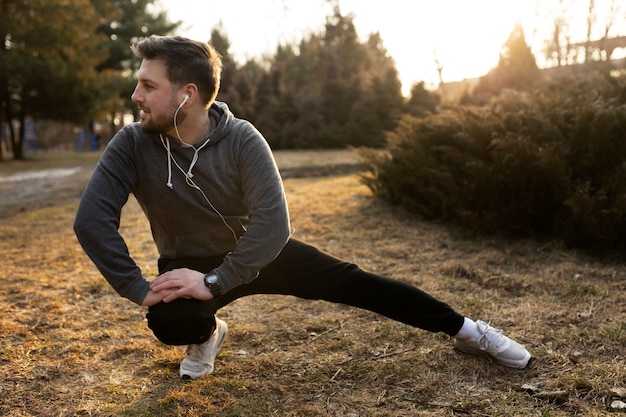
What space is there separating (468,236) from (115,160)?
3574 mm

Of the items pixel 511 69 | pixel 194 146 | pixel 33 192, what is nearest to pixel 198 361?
pixel 194 146

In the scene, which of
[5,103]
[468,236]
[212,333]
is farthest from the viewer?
[5,103]

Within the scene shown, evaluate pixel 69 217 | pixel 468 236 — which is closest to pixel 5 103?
pixel 69 217

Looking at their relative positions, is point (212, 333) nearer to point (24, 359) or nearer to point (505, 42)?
point (24, 359)

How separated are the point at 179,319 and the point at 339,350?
97 cm

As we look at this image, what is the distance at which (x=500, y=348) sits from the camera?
94.9 inches

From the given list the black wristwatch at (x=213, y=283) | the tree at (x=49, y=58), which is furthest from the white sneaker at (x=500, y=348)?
the tree at (x=49, y=58)

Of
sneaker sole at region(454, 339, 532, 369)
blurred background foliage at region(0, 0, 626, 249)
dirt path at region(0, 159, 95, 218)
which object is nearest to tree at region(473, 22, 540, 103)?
blurred background foliage at region(0, 0, 626, 249)

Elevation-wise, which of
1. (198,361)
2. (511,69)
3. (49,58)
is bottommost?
(198,361)

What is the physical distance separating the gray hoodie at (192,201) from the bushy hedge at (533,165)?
2.94m

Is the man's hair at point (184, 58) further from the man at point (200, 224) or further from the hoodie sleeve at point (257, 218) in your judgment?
the hoodie sleeve at point (257, 218)

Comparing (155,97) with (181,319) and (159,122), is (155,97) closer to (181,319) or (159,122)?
(159,122)

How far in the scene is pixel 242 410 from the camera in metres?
2.16

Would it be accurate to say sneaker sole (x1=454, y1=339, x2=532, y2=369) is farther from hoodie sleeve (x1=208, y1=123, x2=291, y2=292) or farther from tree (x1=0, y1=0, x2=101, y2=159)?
tree (x1=0, y1=0, x2=101, y2=159)
